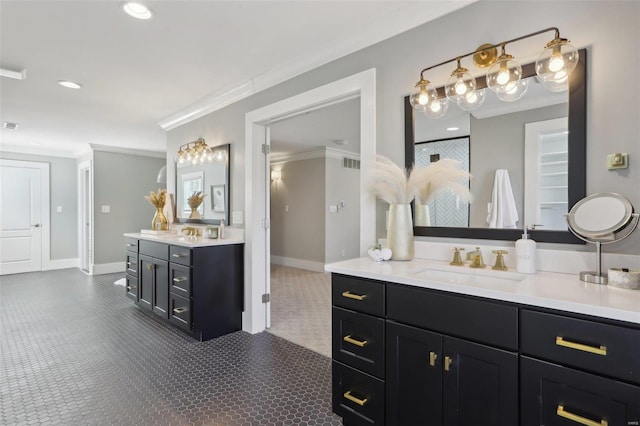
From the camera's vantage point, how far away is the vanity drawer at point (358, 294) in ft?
5.11

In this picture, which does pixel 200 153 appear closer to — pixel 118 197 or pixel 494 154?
pixel 494 154

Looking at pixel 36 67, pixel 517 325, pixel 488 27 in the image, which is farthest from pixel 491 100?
pixel 36 67

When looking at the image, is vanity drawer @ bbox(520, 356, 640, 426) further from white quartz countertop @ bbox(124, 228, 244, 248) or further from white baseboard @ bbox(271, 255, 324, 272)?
white baseboard @ bbox(271, 255, 324, 272)

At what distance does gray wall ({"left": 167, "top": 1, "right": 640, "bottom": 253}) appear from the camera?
1322 mm

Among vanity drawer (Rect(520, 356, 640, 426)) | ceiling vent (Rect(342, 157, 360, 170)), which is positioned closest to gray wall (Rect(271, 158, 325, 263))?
ceiling vent (Rect(342, 157, 360, 170))

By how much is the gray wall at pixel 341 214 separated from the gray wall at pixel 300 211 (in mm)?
132

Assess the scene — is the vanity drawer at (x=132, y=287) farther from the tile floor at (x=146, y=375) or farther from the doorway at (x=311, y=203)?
the doorway at (x=311, y=203)

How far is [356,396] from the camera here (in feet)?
5.48

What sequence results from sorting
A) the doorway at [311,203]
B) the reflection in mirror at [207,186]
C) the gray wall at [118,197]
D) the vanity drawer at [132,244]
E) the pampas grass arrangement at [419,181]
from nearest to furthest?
the pampas grass arrangement at [419,181]
the reflection in mirror at [207,186]
the vanity drawer at [132,244]
the doorway at [311,203]
the gray wall at [118,197]

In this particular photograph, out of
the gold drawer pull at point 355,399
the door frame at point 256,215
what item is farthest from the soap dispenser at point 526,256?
the door frame at point 256,215

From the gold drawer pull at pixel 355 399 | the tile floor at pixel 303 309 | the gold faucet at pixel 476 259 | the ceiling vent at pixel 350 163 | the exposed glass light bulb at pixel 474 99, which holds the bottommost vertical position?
the tile floor at pixel 303 309

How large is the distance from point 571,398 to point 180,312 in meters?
2.91

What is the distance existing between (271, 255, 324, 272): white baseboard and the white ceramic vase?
179 inches

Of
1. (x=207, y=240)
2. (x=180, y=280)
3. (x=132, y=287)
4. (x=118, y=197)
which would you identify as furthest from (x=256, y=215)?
(x=118, y=197)
